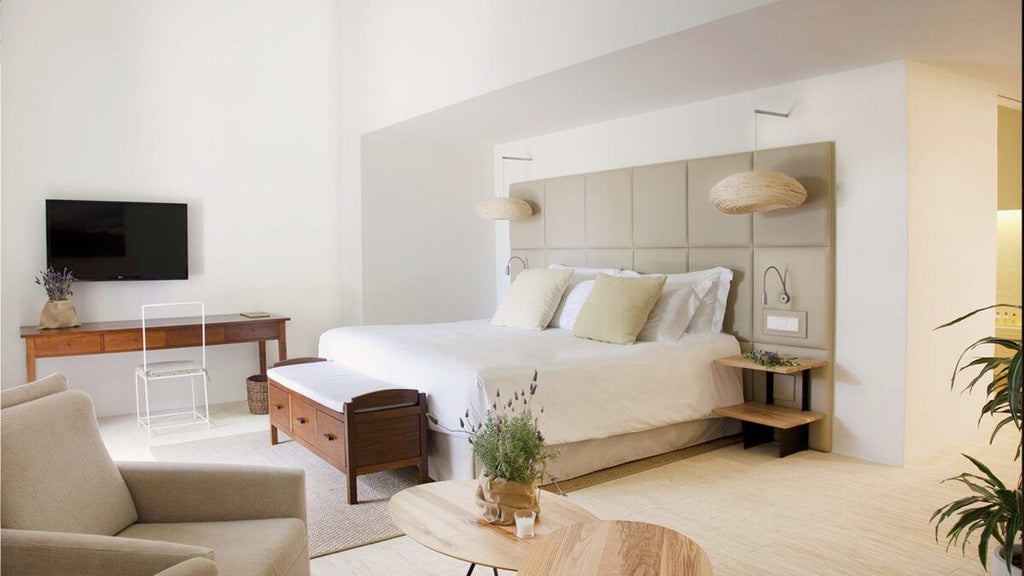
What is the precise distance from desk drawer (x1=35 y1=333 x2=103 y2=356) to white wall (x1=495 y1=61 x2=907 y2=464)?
4.42 metres

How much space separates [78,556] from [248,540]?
47 cm

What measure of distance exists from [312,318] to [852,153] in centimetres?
434

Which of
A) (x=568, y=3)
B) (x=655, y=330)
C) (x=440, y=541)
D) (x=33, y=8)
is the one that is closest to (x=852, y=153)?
(x=655, y=330)

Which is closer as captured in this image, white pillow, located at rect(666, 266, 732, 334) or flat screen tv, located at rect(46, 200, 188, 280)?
white pillow, located at rect(666, 266, 732, 334)

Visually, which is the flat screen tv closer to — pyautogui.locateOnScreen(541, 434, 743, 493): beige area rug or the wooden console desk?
the wooden console desk

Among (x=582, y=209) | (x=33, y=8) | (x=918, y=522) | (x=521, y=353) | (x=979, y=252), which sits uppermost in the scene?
(x=33, y=8)

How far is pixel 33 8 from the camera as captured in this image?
16.7 feet

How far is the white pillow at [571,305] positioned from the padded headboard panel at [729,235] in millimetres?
441

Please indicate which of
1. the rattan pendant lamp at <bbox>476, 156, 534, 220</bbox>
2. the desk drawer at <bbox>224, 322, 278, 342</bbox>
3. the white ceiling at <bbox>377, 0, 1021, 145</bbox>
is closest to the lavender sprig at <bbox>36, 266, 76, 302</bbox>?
the desk drawer at <bbox>224, 322, 278, 342</bbox>

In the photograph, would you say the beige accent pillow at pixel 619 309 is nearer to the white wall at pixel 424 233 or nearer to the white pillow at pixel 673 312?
the white pillow at pixel 673 312

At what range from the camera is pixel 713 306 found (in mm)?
4699

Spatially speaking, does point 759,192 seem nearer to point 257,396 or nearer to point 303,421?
point 303,421

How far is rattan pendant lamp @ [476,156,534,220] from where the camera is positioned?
6156 mm

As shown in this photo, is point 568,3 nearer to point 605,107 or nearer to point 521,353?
point 605,107
